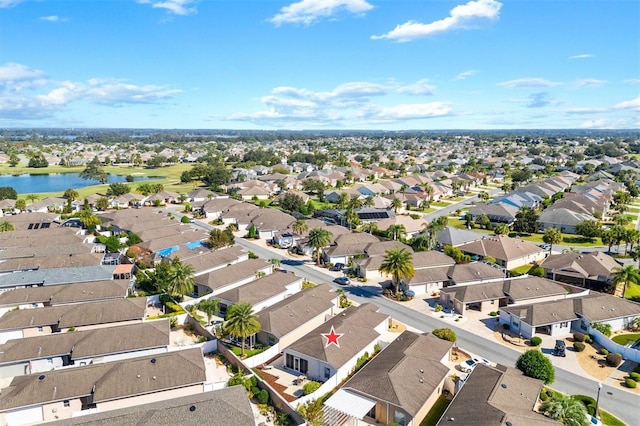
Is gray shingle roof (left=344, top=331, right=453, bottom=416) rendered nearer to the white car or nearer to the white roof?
the white roof

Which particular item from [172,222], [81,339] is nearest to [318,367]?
[81,339]

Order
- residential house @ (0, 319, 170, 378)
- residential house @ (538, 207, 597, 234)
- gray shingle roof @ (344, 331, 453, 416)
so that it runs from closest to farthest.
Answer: gray shingle roof @ (344, 331, 453, 416) → residential house @ (0, 319, 170, 378) → residential house @ (538, 207, 597, 234)

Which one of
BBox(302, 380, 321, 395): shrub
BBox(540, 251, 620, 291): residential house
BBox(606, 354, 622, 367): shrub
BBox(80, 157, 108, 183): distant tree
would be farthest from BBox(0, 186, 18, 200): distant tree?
BBox(606, 354, 622, 367): shrub

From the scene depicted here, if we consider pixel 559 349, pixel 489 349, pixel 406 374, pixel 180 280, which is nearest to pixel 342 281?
pixel 180 280

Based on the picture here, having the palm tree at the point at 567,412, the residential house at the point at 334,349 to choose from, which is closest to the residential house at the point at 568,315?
the residential house at the point at 334,349

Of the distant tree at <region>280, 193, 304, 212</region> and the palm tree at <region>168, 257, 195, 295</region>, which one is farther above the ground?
the distant tree at <region>280, 193, 304, 212</region>

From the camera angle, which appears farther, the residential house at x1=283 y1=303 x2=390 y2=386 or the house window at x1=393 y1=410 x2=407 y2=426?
the residential house at x1=283 y1=303 x2=390 y2=386

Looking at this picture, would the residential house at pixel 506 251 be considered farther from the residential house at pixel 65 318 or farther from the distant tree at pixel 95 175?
the distant tree at pixel 95 175
